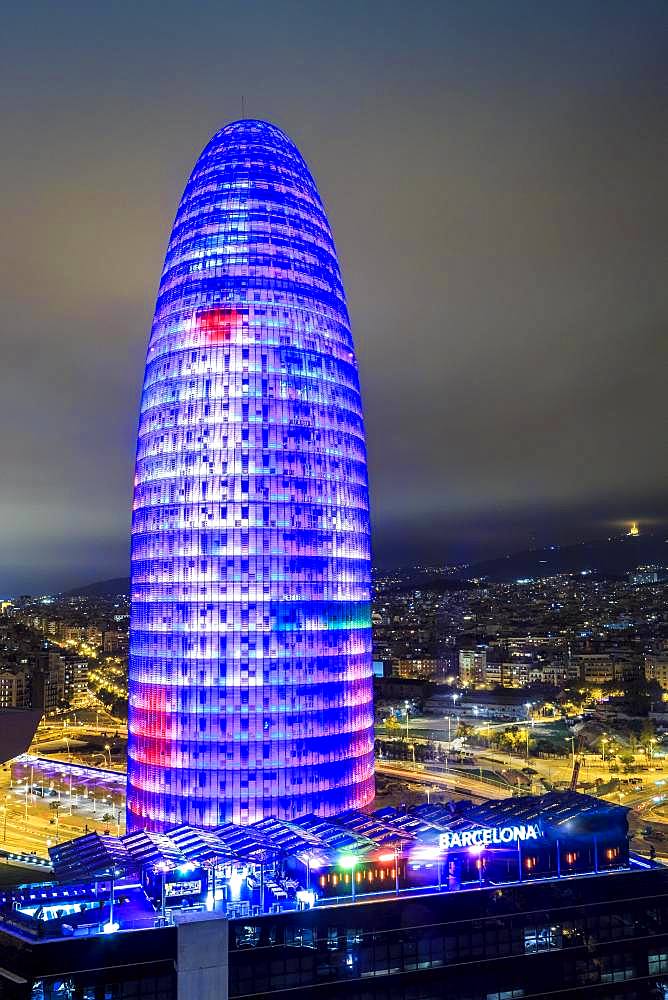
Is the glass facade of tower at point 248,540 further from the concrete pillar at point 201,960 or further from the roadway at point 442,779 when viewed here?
the concrete pillar at point 201,960

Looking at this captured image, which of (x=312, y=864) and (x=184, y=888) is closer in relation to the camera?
(x=184, y=888)

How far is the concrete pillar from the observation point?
157 feet

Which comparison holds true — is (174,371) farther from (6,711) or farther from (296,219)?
(6,711)

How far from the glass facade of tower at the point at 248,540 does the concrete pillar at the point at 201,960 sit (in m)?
38.6

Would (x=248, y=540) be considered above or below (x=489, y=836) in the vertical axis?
above

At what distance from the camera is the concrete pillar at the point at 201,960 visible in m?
47.8

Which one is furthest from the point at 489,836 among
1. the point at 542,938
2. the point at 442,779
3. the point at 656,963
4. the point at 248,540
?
the point at 442,779

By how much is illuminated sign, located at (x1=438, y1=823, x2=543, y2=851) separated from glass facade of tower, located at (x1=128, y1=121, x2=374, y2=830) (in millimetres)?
30509

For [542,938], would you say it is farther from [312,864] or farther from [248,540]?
[248,540]

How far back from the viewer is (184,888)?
55531mm

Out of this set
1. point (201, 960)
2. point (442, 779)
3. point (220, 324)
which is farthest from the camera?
point (442, 779)

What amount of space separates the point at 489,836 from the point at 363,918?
11.0m

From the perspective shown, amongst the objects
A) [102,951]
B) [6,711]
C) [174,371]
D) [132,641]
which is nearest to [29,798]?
[132,641]

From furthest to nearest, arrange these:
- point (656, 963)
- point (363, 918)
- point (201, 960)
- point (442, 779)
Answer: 1. point (442, 779)
2. point (656, 963)
3. point (363, 918)
4. point (201, 960)
